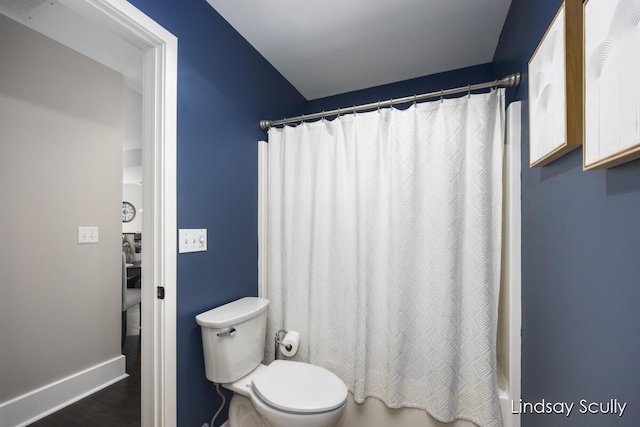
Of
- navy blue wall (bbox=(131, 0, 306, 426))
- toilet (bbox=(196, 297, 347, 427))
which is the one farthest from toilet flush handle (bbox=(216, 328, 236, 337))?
navy blue wall (bbox=(131, 0, 306, 426))

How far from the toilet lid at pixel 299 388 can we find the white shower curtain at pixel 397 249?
271 mm

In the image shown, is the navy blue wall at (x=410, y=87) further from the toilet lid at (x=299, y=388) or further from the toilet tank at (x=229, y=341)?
the toilet lid at (x=299, y=388)

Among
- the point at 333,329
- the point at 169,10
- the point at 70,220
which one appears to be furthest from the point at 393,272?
the point at 70,220

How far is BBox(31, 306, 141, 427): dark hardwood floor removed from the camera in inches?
65.7

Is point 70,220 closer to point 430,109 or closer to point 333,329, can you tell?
point 333,329

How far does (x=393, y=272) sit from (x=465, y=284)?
36 centimetres

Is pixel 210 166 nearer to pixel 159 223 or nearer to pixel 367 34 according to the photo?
pixel 159 223

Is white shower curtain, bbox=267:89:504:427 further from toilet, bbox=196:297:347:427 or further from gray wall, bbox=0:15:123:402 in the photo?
gray wall, bbox=0:15:123:402

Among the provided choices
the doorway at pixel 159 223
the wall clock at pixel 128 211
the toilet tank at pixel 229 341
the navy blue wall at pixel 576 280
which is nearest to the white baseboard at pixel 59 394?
the doorway at pixel 159 223

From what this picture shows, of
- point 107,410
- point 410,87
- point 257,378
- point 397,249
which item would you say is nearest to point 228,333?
point 257,378

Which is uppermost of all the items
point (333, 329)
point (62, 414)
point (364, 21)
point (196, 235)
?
point (364, 21)

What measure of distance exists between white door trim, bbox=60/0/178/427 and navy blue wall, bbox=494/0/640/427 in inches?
57.7

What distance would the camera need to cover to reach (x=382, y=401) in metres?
1.49

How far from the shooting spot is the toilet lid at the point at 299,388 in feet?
3.74
